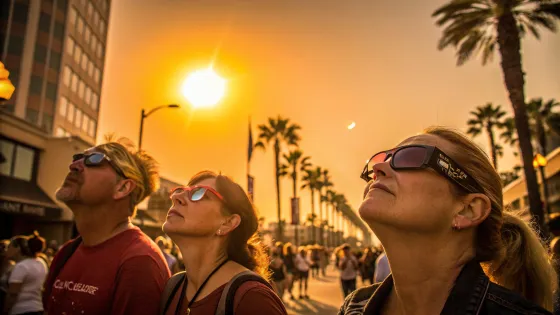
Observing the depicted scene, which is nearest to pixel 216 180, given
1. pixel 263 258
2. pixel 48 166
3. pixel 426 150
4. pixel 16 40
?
pixel 263 258

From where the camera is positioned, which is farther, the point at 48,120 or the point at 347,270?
the point at 48,120

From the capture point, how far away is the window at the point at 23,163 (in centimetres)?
2386

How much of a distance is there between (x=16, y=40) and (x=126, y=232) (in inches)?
1876

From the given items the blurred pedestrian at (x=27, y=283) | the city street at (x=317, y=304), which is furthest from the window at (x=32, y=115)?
the blurred pedestrian at (x=27, y=283)

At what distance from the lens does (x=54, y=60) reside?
44.6 metres

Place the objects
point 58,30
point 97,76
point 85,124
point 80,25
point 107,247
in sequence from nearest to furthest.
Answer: point 107,247 → point 58,30 → point 80,25 → point 85,124 → point 97,76

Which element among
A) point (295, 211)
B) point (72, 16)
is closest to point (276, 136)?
point (295, 211)

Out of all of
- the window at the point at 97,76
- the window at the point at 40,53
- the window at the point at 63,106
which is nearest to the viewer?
the window at the point at 40,53

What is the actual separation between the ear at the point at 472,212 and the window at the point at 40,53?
4992 cm

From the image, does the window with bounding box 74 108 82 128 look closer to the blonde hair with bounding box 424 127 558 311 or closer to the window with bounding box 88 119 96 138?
the window with bounding box 88 119 96 138

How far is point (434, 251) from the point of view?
69.2 inches

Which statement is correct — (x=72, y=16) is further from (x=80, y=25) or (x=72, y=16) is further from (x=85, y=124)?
(x=85, y=124)

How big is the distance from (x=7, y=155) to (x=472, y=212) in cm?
2672

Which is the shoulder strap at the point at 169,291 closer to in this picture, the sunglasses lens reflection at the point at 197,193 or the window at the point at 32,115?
the sunglasses lens reflection at the point at 197,193
